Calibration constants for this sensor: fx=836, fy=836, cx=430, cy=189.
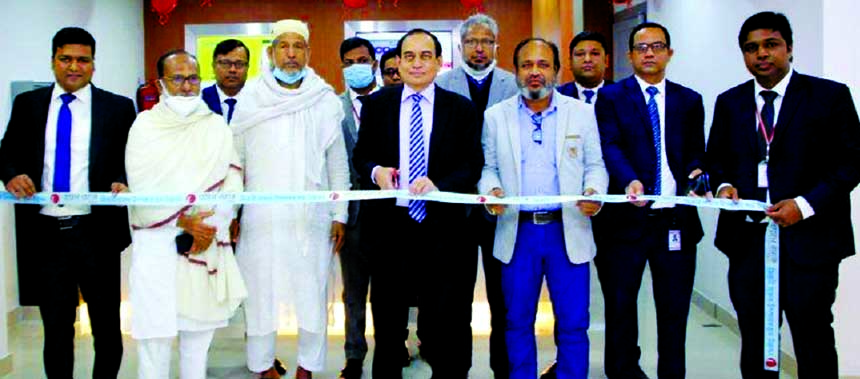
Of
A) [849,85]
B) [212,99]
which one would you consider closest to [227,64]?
[212,99]

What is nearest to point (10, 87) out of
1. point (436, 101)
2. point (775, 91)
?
point (436, 101)

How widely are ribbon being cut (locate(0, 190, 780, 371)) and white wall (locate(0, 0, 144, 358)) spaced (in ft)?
4.30

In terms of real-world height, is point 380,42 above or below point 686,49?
above

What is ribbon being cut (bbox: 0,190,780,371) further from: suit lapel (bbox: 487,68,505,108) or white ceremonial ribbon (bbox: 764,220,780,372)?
suit lapel (bbox: 487,68,505,108)

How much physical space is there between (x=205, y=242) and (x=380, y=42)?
6899 mm

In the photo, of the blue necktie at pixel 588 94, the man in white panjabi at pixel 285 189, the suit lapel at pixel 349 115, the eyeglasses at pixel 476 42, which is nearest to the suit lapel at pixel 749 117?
the blue necktie at pixel 588 94

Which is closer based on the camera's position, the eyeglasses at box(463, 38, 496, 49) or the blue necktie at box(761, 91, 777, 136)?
the blue necktie at box(761, 91, 777, 136)

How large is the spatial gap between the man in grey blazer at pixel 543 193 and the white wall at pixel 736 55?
1.37 m

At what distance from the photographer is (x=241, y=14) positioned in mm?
10422

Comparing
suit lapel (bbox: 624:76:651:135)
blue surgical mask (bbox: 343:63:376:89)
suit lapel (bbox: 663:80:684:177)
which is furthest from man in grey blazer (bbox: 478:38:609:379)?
blue surgical mask (bbox: 343:63:376:89)

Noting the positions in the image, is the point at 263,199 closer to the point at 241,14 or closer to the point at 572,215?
the point at 572,215

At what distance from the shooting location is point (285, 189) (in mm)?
4113

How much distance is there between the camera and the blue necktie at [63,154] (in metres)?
3.83

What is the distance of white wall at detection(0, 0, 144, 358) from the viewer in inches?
230
